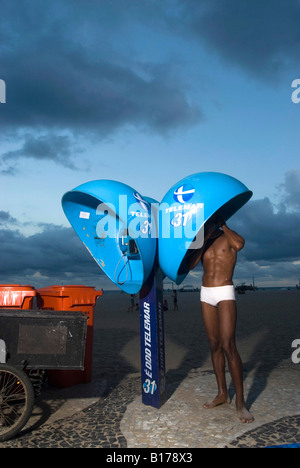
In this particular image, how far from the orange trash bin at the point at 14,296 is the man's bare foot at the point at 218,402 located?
2.50 m

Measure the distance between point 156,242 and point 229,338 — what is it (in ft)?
4.30

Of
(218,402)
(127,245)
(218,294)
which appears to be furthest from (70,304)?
(218,402)

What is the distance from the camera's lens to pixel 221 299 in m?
4.35

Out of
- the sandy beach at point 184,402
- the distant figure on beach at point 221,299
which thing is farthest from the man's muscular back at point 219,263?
the sandy beach at point 184,402

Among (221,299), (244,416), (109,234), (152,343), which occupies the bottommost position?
(244,416)

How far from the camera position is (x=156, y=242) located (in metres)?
4.42

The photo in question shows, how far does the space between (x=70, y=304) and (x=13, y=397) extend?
173 centimetres

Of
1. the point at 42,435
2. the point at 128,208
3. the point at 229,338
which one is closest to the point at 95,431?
the point at 42,435

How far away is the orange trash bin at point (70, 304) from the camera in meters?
5.59

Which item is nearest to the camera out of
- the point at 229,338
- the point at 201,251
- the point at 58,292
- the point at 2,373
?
A: the point at 2,373

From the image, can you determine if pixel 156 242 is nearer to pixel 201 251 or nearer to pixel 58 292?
→ pixel 201 251

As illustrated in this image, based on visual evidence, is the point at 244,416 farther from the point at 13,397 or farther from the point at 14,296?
the point at 14,296

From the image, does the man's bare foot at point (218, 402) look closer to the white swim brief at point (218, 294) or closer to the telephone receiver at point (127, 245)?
the white swim brief at point (218, 294)

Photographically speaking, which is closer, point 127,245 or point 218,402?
point 218,402
